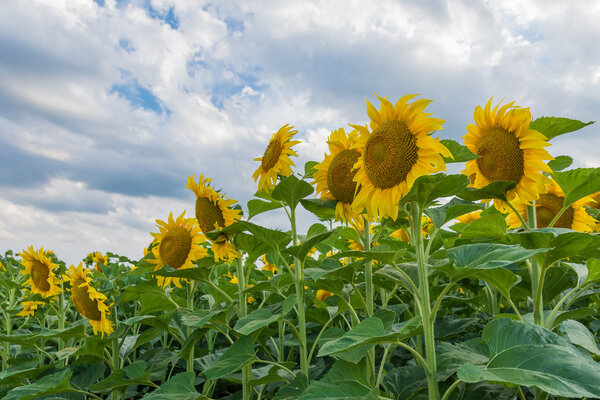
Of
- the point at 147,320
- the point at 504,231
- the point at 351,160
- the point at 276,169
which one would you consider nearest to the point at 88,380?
the point at 147,320

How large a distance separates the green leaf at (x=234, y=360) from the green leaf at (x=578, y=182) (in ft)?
4.62

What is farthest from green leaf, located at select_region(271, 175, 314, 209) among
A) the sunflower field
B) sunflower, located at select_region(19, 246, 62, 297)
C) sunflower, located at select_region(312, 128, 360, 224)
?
sunflower, located at select_region(19, 246, 62, 297)

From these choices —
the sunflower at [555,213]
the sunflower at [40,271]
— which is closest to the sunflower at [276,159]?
the sunflower at [555,213]

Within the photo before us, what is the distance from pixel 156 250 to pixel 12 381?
1.45 m

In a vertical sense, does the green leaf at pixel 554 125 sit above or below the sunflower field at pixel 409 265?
above

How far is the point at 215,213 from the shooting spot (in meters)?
2.59

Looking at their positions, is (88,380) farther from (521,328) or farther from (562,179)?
(562,179)

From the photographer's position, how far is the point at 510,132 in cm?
192

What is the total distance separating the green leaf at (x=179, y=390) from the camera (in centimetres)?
207

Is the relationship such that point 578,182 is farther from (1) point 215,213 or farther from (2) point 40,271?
(2) point 40,271

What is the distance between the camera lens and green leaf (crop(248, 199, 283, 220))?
8.03 ft

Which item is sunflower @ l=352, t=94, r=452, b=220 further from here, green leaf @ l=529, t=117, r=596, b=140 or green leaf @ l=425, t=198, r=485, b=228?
green leaf @ l=529, t=117, r=596, b=140

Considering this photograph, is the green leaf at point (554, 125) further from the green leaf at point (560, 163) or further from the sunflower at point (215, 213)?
the sunflower at point (215, 213)

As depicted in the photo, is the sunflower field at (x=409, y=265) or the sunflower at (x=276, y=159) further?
the sunflower at (x=276, y=159)
